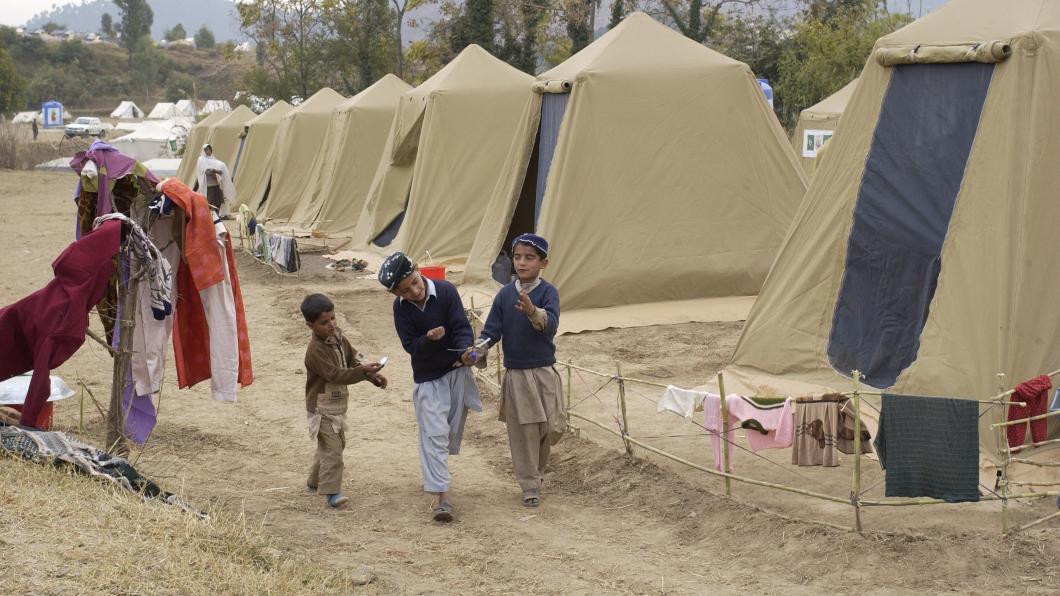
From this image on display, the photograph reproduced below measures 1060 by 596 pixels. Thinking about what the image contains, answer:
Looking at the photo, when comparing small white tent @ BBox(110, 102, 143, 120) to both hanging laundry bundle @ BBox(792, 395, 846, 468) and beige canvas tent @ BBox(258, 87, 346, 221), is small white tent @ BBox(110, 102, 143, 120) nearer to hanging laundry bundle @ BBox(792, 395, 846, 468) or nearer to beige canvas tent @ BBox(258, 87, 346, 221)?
beige canvas tent @ BBox(258, 87, 346, 221)

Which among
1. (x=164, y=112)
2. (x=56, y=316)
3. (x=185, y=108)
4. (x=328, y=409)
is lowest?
(x=328, y=409)

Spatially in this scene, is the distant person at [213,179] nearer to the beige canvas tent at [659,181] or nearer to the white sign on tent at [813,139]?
the beige canvas tent at [659,181]

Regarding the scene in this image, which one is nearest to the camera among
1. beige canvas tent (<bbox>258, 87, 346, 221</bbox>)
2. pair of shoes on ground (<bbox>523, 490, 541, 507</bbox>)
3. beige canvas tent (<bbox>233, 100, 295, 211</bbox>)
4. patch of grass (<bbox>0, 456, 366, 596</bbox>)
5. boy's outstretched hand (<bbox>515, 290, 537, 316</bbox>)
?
patch of grass (<bbox>0, 456, 366, 596</bbox>)

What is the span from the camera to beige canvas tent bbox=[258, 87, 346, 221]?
21234 mm

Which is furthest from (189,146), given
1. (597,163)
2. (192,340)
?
(192,340)

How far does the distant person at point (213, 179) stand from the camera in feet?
61.1

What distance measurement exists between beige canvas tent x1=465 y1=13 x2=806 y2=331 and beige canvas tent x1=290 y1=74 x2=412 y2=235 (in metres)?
7.79

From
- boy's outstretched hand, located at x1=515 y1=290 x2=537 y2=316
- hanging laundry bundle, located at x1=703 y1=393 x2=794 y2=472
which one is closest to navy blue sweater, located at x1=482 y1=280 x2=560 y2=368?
boy's outstretched hand, located at x1=515 y1=290 x2=537 y2=316

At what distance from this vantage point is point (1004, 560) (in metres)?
4.31

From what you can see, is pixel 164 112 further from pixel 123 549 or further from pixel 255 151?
pixel 123 549

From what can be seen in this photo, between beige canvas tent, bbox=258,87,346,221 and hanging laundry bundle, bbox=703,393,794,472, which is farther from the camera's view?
beige canvas tent, bbox=258,87,346,221

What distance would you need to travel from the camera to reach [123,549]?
375 centimetres

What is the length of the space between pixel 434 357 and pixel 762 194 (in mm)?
5994

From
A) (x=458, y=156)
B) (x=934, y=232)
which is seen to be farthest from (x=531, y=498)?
(x=458, y=156)
